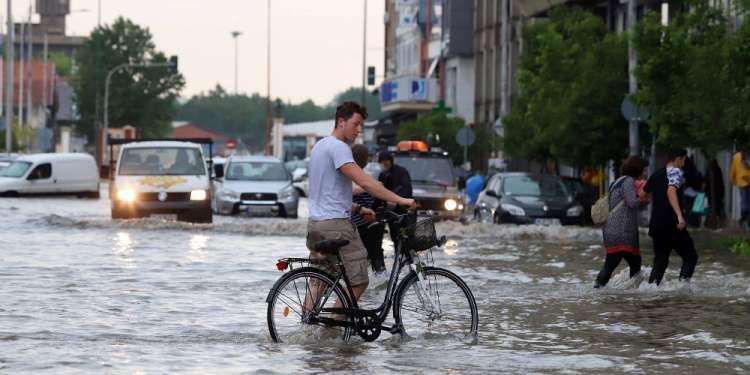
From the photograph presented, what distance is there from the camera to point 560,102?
144 feet

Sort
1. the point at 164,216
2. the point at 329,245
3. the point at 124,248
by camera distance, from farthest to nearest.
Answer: the point at 164,216 → the point at 124,248 → the point at 329,245

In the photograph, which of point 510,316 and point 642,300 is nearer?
point 510,316

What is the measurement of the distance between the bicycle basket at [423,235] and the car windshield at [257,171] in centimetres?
2772

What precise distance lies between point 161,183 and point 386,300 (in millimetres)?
21283

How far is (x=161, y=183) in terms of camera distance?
33.7m

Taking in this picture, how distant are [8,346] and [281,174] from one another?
2836cm

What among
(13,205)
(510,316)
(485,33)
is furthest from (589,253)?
(485,33)

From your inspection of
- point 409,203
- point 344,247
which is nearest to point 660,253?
point 344,247

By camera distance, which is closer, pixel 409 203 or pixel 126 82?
pixel 409 203

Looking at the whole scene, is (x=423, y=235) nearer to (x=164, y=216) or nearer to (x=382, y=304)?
(x=382, y=304)

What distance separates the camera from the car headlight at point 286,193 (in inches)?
1551

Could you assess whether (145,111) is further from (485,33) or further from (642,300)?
(642,300)

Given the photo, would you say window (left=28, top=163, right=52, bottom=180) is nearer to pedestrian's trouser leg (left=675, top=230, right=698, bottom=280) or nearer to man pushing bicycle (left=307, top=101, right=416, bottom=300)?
pedestrian's trouser leg (left=675, top=230, right=698, bottom=280)

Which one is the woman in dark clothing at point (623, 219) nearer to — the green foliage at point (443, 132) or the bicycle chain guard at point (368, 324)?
the bicycle chain guard at point (368, 324)
